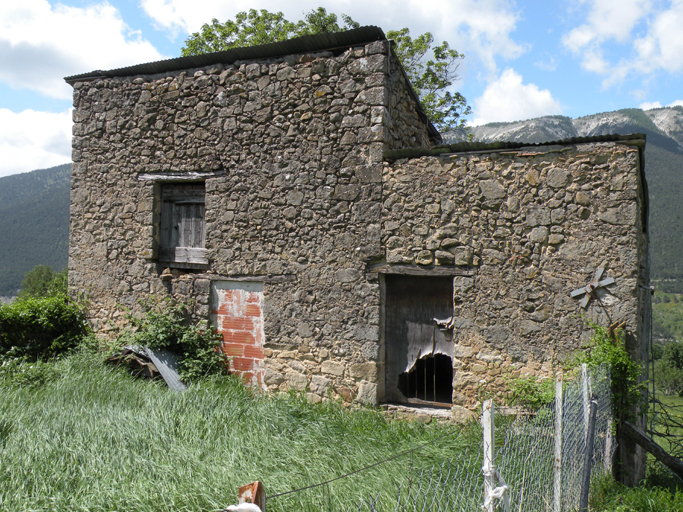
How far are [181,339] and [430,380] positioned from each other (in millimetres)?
3431

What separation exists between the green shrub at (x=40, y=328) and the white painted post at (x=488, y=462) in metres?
7.02

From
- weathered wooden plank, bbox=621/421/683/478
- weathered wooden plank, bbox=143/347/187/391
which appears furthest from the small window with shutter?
weathered wooden plank, bbox=621/421/683/478

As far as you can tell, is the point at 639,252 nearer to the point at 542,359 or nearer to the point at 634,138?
the point at 634,138

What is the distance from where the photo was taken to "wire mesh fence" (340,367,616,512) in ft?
8.96

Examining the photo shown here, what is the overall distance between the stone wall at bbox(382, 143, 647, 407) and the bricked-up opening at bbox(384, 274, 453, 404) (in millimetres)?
387

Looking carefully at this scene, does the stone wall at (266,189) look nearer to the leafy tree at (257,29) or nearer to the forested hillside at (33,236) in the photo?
the leafy tree at (257,29)

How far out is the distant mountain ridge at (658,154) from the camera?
84812mm

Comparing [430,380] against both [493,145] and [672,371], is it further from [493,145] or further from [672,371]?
[672,371]

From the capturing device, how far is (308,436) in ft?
14.7

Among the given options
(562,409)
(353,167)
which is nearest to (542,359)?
(562,409)

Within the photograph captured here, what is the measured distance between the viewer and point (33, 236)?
85.5 metres

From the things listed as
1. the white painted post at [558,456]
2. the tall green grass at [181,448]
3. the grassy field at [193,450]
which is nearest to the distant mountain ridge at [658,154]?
the grassy field at [193,450]

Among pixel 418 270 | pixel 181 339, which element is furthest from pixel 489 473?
pixel 181 339

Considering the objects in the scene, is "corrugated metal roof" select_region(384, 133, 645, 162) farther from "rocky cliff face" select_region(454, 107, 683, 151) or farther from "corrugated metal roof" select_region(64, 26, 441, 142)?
"rocky cliff face" select_region(454, 107, 683, 151)
